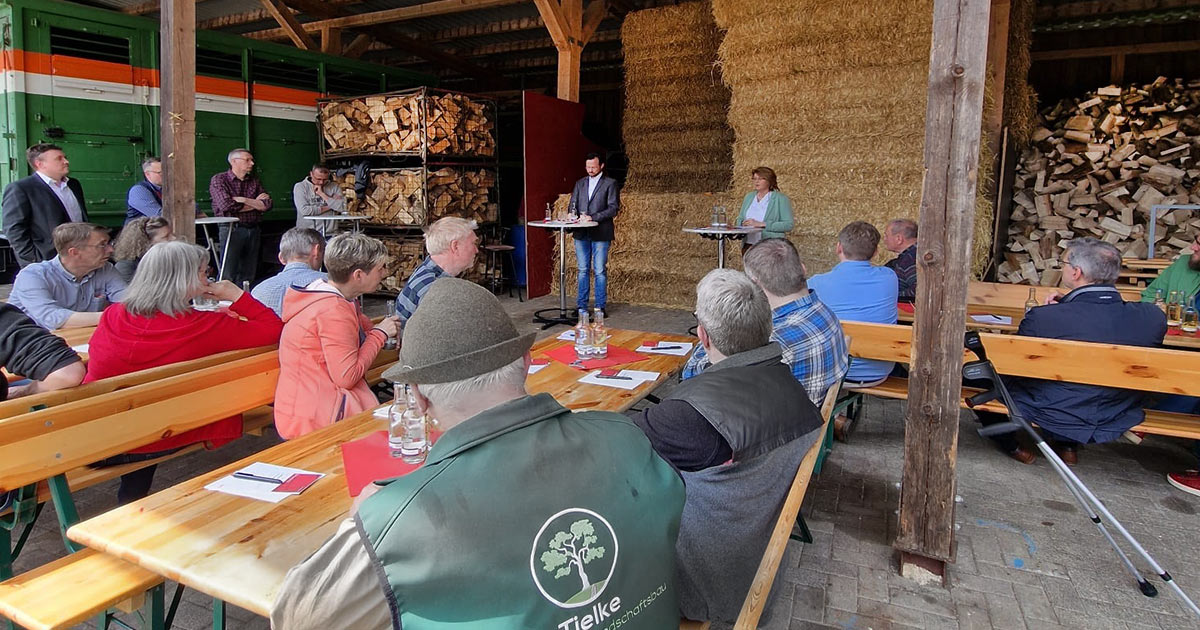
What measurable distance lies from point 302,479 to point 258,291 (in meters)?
2.57

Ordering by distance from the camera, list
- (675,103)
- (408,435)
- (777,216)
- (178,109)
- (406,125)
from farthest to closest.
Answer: (675,103) < (406,125) < (777,216) < (178,109) < (408,435)

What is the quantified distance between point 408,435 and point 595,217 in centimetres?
536

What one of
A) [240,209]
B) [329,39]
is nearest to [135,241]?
[240,209]

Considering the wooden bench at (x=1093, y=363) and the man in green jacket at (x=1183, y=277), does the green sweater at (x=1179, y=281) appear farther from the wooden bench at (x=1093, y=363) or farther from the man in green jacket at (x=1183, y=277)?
the wooden bench at (x=1093, y=363)

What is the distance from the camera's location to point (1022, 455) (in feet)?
12.8

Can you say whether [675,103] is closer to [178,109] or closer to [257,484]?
[178,109]

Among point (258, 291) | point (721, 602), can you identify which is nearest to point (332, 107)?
point (258, 291)

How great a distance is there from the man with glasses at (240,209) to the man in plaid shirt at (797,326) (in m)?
6.39

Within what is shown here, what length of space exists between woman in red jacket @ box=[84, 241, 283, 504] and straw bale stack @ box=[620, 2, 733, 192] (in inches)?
280

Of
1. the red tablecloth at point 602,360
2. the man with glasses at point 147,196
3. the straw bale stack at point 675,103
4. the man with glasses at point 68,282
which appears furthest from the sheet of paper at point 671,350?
the straw bale stack at point 675,103

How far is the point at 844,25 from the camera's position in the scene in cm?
684

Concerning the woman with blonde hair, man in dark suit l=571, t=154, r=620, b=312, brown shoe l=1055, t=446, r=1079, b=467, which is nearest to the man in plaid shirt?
brown shoe l=1055, t=446, r=1079, b=467

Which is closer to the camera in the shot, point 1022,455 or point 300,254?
point 300,254

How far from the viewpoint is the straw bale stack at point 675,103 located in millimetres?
8891
